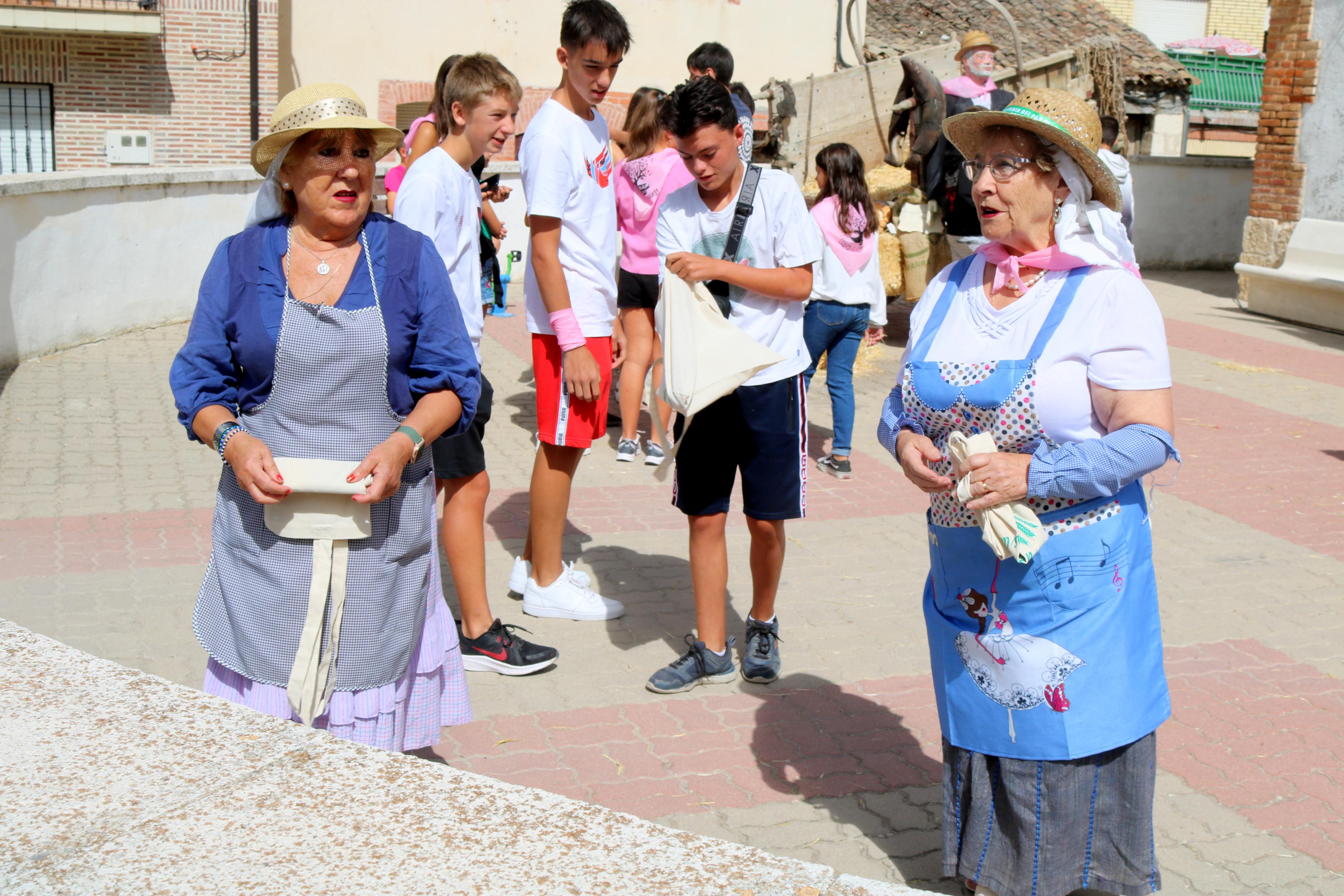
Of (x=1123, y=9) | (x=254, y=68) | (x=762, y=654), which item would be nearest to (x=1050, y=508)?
(x=762, y=654)

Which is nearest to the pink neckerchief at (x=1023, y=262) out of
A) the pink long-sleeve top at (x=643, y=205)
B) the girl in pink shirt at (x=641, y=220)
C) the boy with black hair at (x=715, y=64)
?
the girl in pink shirt at (x=641, y=220)

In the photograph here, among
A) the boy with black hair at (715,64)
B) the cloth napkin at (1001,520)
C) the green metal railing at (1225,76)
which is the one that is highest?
the green metal railing at (1225,76)

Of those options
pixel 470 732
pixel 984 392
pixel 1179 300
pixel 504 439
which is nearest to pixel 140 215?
pixel 504 439

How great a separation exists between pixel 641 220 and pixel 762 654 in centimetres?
337

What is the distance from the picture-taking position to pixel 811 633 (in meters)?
5.03

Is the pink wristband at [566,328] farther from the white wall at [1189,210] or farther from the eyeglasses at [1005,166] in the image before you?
the white wall at [1189,210]

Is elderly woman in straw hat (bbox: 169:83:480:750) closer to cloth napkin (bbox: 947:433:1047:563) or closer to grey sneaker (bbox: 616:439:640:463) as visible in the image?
cloth napkin (bbox: 947:433:1047:563)

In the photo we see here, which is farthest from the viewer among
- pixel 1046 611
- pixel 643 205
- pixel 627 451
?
pixel 627 451

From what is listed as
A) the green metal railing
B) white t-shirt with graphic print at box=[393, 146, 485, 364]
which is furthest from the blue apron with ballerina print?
the green metal railing

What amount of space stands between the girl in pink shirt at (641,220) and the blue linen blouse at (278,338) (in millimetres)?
3737

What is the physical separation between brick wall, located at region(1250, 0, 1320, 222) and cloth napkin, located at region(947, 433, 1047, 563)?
523 inches

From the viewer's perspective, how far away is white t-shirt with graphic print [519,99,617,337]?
464 cm

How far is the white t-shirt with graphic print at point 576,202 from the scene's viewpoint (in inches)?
183

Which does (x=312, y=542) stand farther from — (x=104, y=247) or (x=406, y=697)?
(x=104, y=247)
